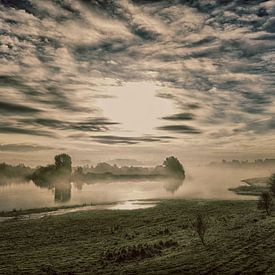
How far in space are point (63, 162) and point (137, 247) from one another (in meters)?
164

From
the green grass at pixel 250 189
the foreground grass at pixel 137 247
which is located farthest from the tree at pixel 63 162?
the foreground grass at pixel 137 247

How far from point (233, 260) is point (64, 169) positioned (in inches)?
6843

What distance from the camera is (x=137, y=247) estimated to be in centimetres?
3434

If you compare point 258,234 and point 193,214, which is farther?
point 193,214

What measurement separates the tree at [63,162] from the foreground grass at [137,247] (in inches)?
5511

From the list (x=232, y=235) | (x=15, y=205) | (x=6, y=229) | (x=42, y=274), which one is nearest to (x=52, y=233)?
(x=6, y=229)

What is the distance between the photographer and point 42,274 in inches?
1049

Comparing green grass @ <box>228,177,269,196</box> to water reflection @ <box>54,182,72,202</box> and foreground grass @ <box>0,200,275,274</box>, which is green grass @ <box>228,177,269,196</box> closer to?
water reflection @ <box>54,182,72,202</box>

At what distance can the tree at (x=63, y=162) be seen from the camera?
192875 mm

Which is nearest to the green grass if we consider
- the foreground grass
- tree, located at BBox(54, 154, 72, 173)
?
the foreground grass

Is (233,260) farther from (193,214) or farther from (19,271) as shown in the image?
(193,214)

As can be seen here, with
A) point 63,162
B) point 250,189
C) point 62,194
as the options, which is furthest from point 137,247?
point 63,162

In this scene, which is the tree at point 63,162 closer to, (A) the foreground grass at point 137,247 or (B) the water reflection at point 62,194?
(B) the water reflection at point 62,194

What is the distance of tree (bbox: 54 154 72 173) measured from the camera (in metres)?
193
